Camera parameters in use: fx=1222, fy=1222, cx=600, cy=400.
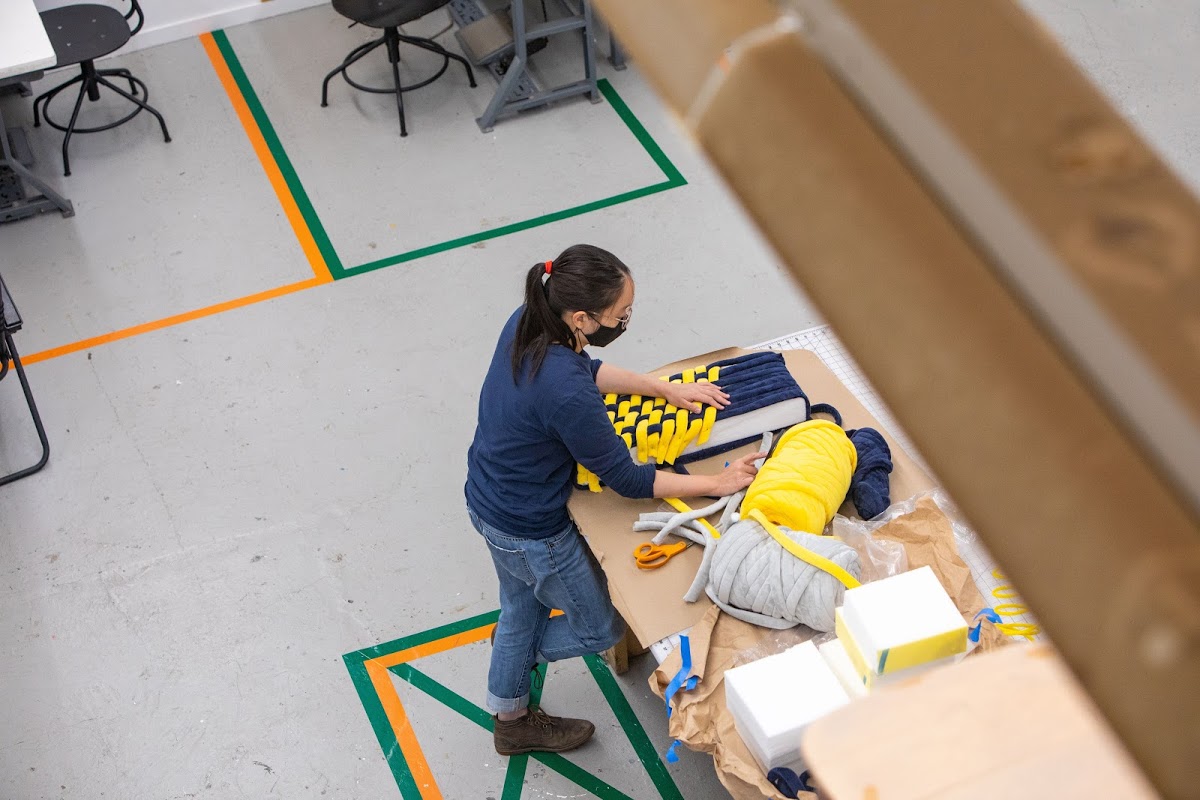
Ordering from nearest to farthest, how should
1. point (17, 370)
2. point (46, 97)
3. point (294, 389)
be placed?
point (17, 370)
point (294, 389)
point (46, 97)

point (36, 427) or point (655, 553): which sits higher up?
point (655, 553)

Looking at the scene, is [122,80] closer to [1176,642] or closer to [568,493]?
[568,493]

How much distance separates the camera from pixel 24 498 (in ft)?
17.7

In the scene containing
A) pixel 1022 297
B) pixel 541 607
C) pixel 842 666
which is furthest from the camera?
pixel 541 607

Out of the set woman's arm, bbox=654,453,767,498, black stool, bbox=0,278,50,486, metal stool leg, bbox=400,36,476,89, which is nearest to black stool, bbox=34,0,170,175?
metal stool leg, bbox=400,36,476,89

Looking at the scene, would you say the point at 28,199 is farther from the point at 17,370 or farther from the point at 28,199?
the point at 17,370

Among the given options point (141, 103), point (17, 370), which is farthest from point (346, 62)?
point (17, 370)

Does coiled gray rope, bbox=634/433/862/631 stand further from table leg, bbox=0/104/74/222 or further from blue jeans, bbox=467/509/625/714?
table leg, bbox=0/104/74/222

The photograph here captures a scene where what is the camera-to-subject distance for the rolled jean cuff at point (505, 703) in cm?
421

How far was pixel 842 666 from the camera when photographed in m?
3.18

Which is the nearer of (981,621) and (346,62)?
(981,621)

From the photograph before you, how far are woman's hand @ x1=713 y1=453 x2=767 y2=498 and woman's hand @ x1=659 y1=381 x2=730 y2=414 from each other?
220 mm

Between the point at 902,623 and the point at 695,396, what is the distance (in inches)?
43.3

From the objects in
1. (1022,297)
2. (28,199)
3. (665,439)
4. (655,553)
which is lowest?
(28,199)
